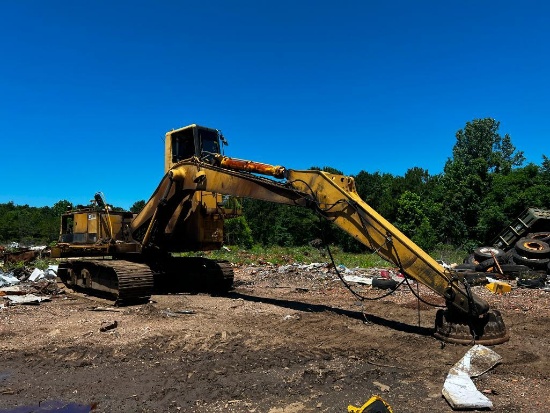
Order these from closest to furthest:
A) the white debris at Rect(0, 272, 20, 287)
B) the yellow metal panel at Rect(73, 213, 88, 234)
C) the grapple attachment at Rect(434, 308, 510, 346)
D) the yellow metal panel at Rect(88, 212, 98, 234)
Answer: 1. the grapple attachment at Rect(434, 308, 510, 346)
2. the yellow metal panel at Rect(88, 212, 98, 234)
3. the yellow metal panel at Rect(73, 213, 88, 234)
4. the white debris at Rect(0, 272, 20, 287)

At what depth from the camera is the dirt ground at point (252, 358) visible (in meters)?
5.05

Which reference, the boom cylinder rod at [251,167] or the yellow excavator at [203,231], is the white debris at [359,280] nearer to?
the yellow excavator at [203,231]

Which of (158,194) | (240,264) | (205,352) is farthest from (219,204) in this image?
(240,264)

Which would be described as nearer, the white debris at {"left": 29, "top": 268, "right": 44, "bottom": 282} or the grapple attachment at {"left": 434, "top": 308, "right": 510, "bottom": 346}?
the grapple attachment at {"left": 434, "top": 308, "right": 510, "bottom": 346}

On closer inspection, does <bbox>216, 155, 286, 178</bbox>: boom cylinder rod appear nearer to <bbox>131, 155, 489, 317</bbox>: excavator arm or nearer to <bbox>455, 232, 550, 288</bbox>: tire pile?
<bbox>131, 155, 489, 317</bbox>: excavator arm

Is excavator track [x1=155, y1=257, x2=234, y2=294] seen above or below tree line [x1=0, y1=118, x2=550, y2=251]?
below

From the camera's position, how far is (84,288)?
42.7 ft

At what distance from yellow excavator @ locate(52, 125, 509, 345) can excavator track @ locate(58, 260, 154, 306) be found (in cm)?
2

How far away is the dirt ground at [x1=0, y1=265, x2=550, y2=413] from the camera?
5.05 metres

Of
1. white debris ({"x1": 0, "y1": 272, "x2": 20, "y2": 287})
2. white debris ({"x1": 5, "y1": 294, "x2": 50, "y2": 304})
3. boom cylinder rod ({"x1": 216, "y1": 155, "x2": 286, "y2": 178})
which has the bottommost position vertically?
white debris ({"x1": 5, "y1": 294, "x2": 50, "y2": 304})

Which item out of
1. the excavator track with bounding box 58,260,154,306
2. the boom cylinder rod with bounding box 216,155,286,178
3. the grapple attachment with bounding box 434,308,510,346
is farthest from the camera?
the excavator track with bounding box 58,260,154,306

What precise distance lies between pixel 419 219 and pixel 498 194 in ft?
56.5

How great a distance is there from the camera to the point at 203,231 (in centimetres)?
1216

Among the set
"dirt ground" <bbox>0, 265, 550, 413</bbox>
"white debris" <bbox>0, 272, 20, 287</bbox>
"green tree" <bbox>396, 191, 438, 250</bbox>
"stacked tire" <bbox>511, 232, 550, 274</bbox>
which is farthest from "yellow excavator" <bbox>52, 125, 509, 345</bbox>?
"green tree" <bbox>396, 191, 438, 250</bbox>
